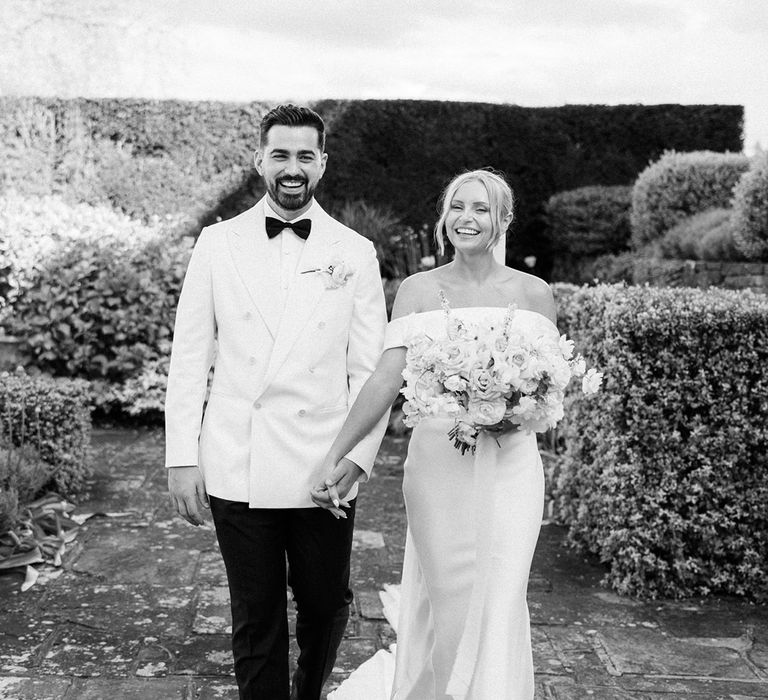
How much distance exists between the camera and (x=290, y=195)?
3.09 metres

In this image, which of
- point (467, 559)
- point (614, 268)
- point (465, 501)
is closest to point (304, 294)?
point (465, 501)

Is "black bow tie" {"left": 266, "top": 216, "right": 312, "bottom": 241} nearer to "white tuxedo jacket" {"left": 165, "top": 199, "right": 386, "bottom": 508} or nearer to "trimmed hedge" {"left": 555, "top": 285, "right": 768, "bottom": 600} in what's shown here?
"white tuxedo jacket" {"left": 165, "top": 199, "right": 386, "bottom": 508}

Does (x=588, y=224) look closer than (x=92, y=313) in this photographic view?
No

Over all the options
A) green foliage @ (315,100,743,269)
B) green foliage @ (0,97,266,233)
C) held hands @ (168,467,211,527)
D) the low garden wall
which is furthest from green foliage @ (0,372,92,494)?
green foliage @ (315,100,743,269)

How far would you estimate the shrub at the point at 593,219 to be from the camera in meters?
13.5

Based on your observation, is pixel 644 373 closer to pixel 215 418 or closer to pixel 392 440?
pixel 215 418

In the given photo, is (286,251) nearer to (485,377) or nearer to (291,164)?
(291,164)

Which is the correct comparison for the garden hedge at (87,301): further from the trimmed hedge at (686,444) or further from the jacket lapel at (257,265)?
the jacket lapel at (257,265)

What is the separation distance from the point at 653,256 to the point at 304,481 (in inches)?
363

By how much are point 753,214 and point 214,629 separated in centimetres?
675

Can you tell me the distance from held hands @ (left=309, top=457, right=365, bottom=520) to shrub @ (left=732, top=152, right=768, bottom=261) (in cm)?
695

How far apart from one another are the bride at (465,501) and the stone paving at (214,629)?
0.61m

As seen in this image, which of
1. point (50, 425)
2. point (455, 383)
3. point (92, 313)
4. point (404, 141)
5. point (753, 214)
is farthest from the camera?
point (404, 141)

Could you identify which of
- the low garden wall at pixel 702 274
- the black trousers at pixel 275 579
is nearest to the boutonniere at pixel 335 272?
the black trousers at pixel 275 579
